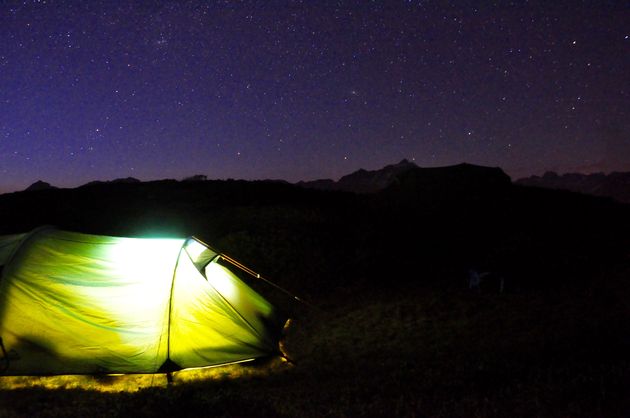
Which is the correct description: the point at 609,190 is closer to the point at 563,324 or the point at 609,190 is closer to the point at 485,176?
the point at 485,176

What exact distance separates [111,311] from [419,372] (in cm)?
584

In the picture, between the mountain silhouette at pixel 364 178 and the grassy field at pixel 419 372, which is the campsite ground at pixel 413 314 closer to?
the grassy field at pixel 419 372

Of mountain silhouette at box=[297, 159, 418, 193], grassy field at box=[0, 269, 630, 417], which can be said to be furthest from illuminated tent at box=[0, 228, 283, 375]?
mountain silhouette at box=[297, 159, 418, 193]

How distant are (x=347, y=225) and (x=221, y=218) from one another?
7.28 metres

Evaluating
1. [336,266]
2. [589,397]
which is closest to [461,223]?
[336,266]

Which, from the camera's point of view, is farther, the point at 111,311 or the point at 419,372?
the point at 111,311

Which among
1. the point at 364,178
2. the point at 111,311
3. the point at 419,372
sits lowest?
the point at 419,372

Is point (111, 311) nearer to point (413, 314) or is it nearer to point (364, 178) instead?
point (413, 314)

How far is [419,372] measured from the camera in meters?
6.98

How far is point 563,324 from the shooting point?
928 centimetres

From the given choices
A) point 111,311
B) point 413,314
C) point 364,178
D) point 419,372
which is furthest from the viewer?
point 364,178

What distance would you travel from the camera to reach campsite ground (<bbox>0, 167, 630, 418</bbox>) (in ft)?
18.2

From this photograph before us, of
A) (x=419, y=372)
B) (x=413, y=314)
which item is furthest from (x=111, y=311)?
(x=413, y=314)

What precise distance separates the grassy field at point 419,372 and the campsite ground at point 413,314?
4 cm
